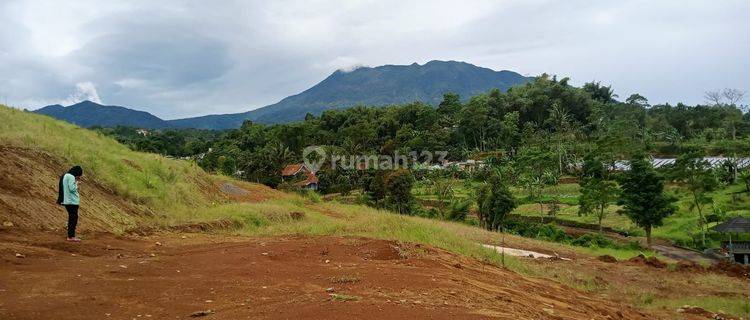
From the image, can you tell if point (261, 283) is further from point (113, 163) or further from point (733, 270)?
point (733, 270)

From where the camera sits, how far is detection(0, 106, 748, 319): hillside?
5.32 metres

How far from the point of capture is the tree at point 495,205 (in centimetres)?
3525

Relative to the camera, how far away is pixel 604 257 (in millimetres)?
19047

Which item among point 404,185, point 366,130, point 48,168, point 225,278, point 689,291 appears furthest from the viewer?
point 366,130

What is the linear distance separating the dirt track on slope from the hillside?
2 centimetres

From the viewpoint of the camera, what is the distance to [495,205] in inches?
1401

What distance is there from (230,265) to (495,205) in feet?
98.3

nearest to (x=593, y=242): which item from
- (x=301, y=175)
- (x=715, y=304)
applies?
(x=715, y=304)

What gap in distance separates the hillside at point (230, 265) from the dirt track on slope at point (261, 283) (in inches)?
1.0

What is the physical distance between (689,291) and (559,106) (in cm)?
7431

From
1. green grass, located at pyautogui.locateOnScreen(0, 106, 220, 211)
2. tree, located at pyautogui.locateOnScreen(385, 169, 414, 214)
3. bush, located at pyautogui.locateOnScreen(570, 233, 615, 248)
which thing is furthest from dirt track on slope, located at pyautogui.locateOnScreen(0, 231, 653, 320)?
tree, located at pyautogui.locateOnScreen(385, 169, 414, 214)

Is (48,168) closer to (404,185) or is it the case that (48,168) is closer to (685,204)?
(404,185)

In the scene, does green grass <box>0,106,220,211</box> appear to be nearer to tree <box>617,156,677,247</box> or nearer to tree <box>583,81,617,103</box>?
tree <box>617,156,677,247</box>

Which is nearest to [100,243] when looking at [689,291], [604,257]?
[689,291]
